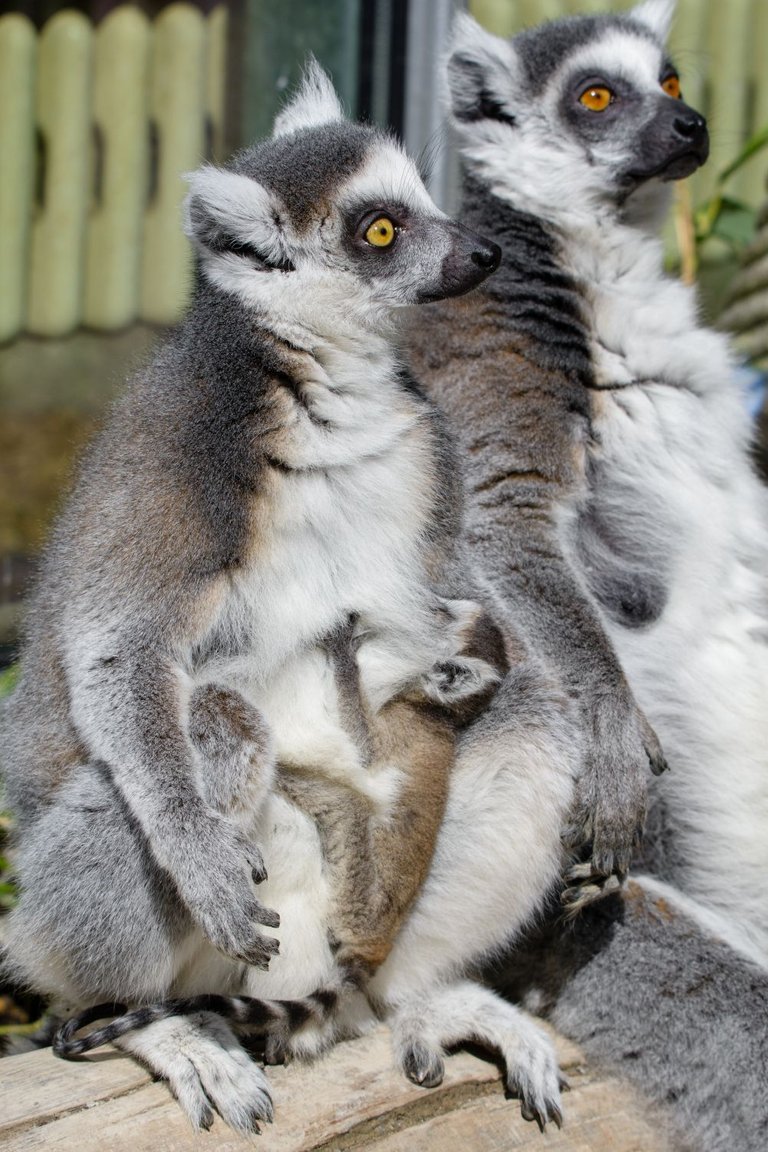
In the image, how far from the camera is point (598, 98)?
13.4 ft

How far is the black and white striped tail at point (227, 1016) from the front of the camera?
2836 millimetres

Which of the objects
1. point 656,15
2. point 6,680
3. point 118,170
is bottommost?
point 6,680

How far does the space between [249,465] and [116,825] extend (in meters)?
0.83

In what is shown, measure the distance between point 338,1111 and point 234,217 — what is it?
6.78 ft

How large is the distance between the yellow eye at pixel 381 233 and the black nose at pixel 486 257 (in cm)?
22

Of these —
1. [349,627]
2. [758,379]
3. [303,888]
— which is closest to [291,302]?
[349,627]

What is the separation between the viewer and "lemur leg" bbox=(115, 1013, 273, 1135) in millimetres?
2740

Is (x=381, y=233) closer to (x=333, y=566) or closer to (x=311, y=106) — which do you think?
(x=311, y=106)

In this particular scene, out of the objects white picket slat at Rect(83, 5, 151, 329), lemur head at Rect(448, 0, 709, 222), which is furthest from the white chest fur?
white picket slat at Rect(83, 5, 151, 329)

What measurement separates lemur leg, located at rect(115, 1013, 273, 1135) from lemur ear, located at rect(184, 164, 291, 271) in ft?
5.87

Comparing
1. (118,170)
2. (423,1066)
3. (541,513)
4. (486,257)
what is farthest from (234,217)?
(118,170)

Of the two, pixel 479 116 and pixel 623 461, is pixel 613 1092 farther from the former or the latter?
pixel 479 116

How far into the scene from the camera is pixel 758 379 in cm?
548

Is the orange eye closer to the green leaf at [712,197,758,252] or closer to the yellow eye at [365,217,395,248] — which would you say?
the yellow eye at [365,217,395,248]
